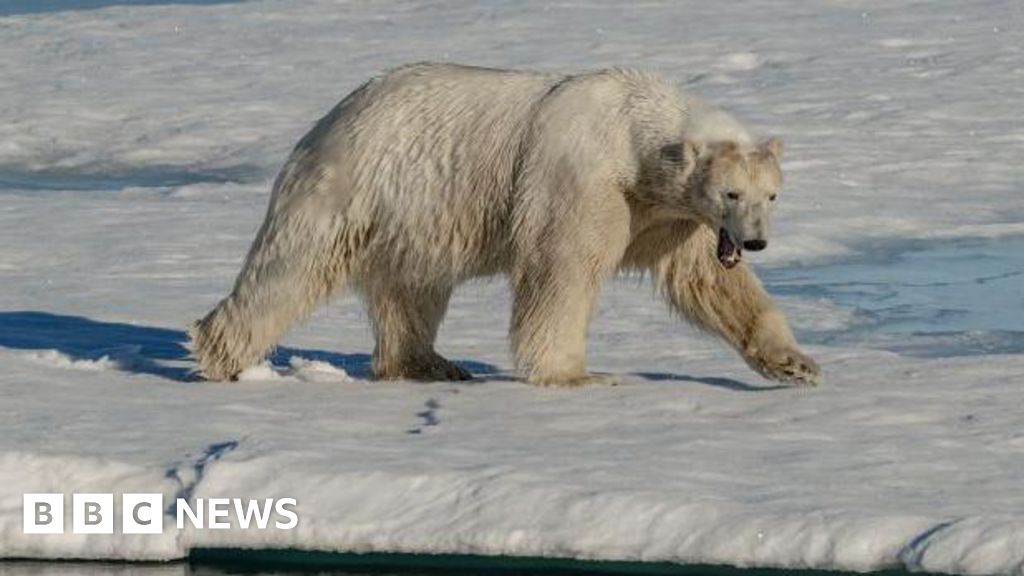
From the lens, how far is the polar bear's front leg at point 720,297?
794cm

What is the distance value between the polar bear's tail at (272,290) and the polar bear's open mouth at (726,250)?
1.28 meters

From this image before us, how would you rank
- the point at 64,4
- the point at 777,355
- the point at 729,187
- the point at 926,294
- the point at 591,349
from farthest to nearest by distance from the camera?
the point at 64,4, the point at 926,294, the point at 591,349, the point at 777,355, the point at 729,187

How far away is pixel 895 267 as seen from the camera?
1103cm

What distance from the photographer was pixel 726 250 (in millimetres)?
7594

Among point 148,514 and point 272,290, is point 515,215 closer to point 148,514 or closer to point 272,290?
point 272,290

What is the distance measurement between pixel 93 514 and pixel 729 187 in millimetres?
2318

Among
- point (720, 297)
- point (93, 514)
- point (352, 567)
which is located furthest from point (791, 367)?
point (93, 514)

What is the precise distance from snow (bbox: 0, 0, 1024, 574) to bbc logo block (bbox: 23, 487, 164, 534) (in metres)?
0.05

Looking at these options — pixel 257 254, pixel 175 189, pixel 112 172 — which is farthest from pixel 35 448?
pixel 112 172

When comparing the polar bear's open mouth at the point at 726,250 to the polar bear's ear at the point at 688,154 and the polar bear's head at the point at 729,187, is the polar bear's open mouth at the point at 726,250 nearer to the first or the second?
the polar bear's head at the point at 729,187

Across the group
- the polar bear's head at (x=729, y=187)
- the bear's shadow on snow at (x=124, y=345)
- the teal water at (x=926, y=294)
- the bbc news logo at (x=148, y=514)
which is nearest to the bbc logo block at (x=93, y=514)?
the bbc news logo at (x=148, y=514)

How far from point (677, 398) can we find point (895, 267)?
12.0 ft

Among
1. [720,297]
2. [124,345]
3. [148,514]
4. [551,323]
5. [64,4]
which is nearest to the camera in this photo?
[148,514]

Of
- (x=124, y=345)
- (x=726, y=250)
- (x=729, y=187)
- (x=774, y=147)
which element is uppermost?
(x=774, y=147)
